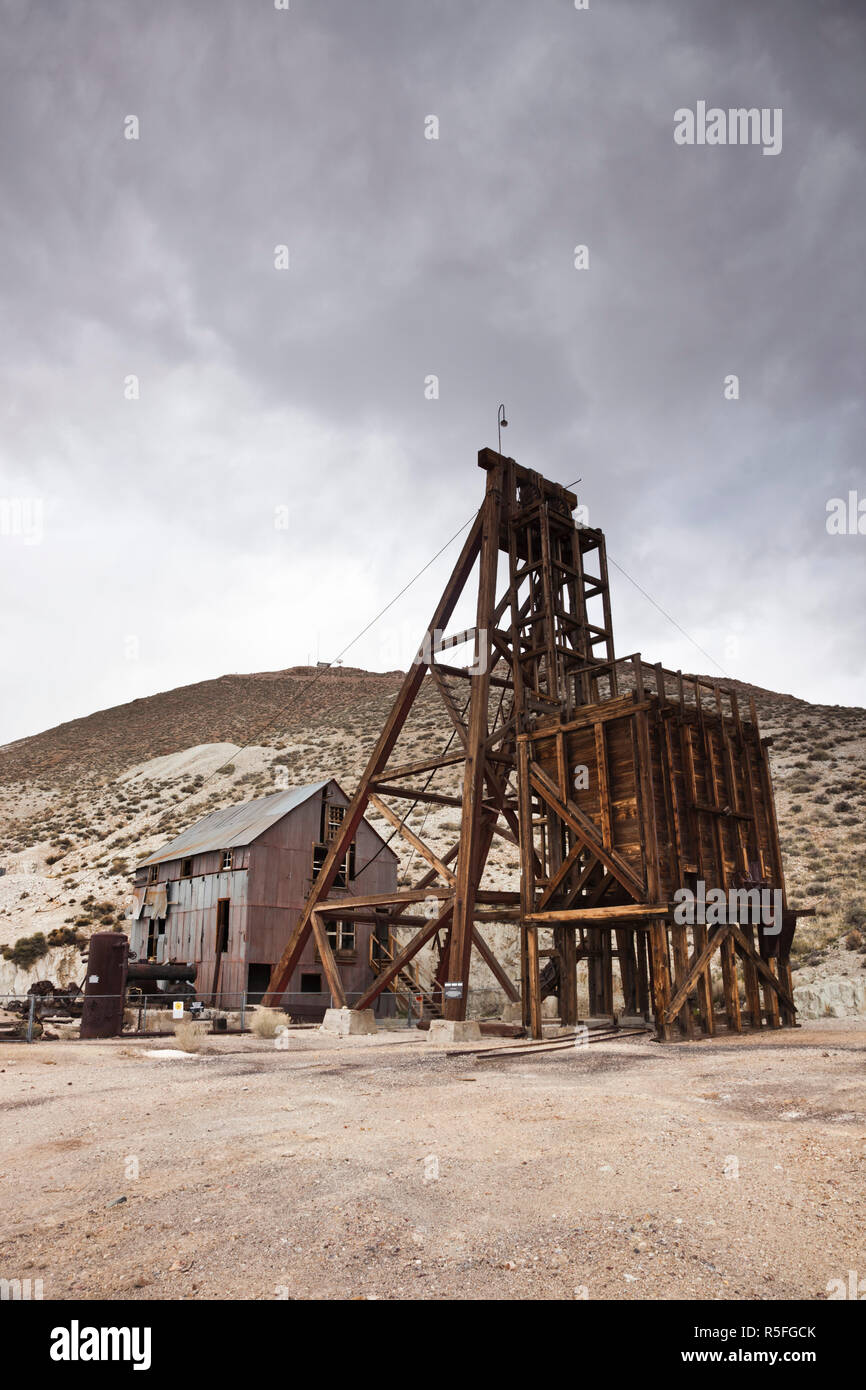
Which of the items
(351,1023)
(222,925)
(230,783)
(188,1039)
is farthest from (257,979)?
(230,783)

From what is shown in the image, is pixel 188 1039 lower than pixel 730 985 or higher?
lower

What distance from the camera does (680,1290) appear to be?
176 inches

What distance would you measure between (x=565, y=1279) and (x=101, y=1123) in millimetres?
6621

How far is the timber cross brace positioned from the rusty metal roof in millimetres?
7027

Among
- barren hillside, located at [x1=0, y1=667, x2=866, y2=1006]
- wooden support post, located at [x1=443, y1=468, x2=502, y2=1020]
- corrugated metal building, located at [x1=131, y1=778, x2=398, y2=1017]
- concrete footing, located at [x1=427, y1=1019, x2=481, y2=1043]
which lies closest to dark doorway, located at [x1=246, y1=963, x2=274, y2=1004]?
corrugated metal building, located at [x1=131, y1=778, x2=398, y2=1017]

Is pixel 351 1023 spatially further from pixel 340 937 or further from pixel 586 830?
pixel 340 937

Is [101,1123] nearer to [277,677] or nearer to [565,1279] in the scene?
[565,1279]

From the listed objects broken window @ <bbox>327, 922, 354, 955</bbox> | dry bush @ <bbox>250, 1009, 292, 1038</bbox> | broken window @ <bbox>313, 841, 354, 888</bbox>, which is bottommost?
dry bush @ <bbox>250, 1009, 292, 1038</bbox>

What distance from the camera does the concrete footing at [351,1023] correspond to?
68.0ft

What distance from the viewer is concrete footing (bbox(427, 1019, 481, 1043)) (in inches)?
706

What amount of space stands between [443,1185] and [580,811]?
41.6 feet

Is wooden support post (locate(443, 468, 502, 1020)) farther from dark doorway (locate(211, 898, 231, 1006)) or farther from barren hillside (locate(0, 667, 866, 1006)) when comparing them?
dark doorway (locate(211, 898, 231, 1006))

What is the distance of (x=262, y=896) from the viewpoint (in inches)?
1140

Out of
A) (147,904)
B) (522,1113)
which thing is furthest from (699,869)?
(147,904)
